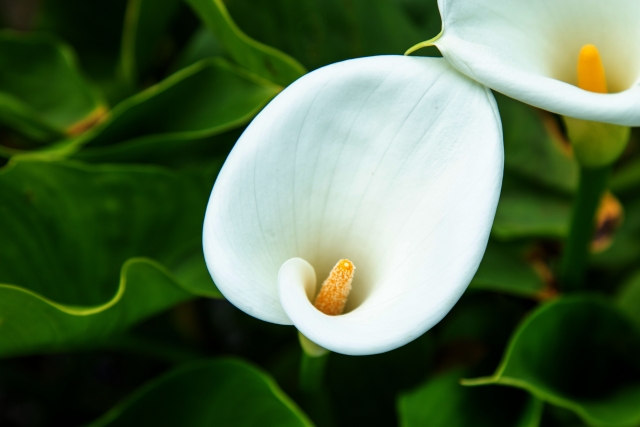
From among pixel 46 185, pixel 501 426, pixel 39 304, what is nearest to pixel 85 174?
pixel 46 185

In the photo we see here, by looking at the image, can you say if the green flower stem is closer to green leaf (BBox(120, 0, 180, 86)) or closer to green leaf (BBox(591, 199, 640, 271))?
green leaf (BBox(591, 199, 640, 271))

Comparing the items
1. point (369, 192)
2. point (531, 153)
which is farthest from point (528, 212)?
point (369, 192)

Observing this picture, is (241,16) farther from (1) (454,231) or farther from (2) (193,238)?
(1) (454,231)

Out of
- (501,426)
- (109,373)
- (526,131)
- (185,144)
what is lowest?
(109,373)

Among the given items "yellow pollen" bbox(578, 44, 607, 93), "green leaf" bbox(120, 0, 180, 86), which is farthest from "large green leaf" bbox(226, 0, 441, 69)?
"yellow pollen" bbox(578, 44, 607, 93)

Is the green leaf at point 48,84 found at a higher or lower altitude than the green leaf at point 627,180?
higher

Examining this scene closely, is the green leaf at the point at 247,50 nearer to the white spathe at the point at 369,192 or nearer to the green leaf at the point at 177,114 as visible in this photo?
the green leaf at the point at 177,114

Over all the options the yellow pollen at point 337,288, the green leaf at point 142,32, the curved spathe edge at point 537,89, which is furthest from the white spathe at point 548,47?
the green leaf at point 142,32

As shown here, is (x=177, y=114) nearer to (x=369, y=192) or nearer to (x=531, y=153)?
(x=369, y=192)
